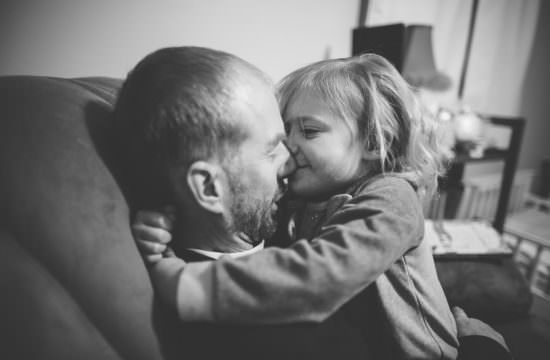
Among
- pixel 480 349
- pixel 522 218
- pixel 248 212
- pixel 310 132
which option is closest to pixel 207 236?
pixel 248 212

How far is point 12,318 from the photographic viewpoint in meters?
0.36

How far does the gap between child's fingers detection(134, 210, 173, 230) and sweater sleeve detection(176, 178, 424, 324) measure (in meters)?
0.09

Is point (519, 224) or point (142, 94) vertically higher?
point (142, 94)

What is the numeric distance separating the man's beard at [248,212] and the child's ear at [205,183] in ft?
0.09

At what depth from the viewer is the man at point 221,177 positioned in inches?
18.0

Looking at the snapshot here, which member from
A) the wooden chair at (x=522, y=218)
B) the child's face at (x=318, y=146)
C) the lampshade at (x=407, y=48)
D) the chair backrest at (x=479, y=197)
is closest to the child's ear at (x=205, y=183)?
the child's face at (x=318, y=146)

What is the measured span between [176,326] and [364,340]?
1.17ft

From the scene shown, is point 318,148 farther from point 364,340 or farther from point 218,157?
point 364,340

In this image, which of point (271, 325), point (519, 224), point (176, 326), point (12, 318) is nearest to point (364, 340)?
point (271, 325)

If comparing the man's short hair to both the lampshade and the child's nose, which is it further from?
the lampshade

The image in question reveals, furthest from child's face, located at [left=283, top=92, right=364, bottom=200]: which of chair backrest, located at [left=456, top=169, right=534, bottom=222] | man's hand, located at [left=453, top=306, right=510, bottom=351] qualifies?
chair backrest, located at [left=456, top=169, right=534, bottom=222]

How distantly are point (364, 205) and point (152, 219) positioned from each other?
37 centimetres

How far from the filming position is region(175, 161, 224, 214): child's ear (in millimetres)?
521

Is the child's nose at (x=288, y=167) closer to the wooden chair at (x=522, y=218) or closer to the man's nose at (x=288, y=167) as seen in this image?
the man's nose at (x=288, y=167)
